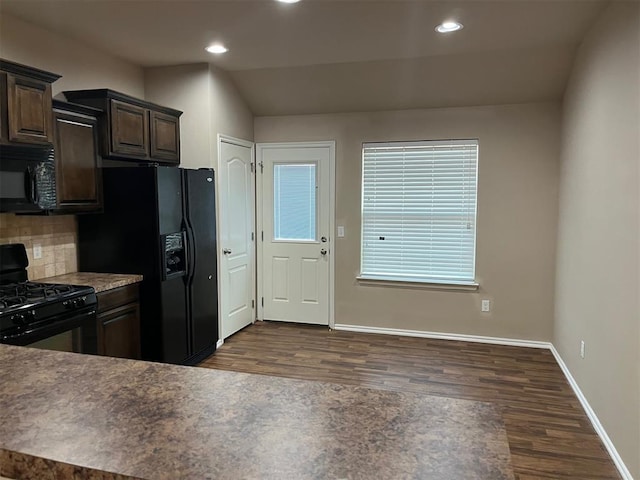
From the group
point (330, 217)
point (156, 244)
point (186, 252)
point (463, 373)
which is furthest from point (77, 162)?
point (463, 373)

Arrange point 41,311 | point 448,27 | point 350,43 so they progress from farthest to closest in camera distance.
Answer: point 350,43
point 448,27
point 41,311

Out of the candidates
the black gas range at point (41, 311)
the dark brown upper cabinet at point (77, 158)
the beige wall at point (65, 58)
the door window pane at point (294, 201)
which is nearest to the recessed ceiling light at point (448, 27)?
the door window pane at point (294, 201)

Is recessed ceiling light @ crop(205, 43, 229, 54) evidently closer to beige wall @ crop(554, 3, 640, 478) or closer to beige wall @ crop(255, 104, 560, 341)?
beige wall @ crop(255, 104, 560, 341)

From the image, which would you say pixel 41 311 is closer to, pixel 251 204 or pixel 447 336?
pixel 251 204

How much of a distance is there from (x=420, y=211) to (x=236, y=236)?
1918mm

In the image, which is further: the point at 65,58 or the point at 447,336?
the point at 447,336

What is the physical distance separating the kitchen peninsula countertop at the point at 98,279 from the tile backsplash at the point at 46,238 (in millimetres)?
76

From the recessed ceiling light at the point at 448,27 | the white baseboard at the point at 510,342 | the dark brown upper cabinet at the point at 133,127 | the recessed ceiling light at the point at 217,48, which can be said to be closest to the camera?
the white baseboard at the point at 510,342

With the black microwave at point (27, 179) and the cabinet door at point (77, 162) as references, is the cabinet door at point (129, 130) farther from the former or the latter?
the black microwave at point (27, 179)

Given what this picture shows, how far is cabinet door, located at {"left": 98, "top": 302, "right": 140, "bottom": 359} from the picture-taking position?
10.4ft

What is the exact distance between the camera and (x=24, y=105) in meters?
2.76

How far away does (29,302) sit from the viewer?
103 inches

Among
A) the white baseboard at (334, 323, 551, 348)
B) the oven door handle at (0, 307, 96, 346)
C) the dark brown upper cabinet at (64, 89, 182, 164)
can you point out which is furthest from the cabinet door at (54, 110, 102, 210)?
the white baseboard at (334, 323, 551, 348)

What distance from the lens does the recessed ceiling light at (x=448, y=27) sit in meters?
3.24
